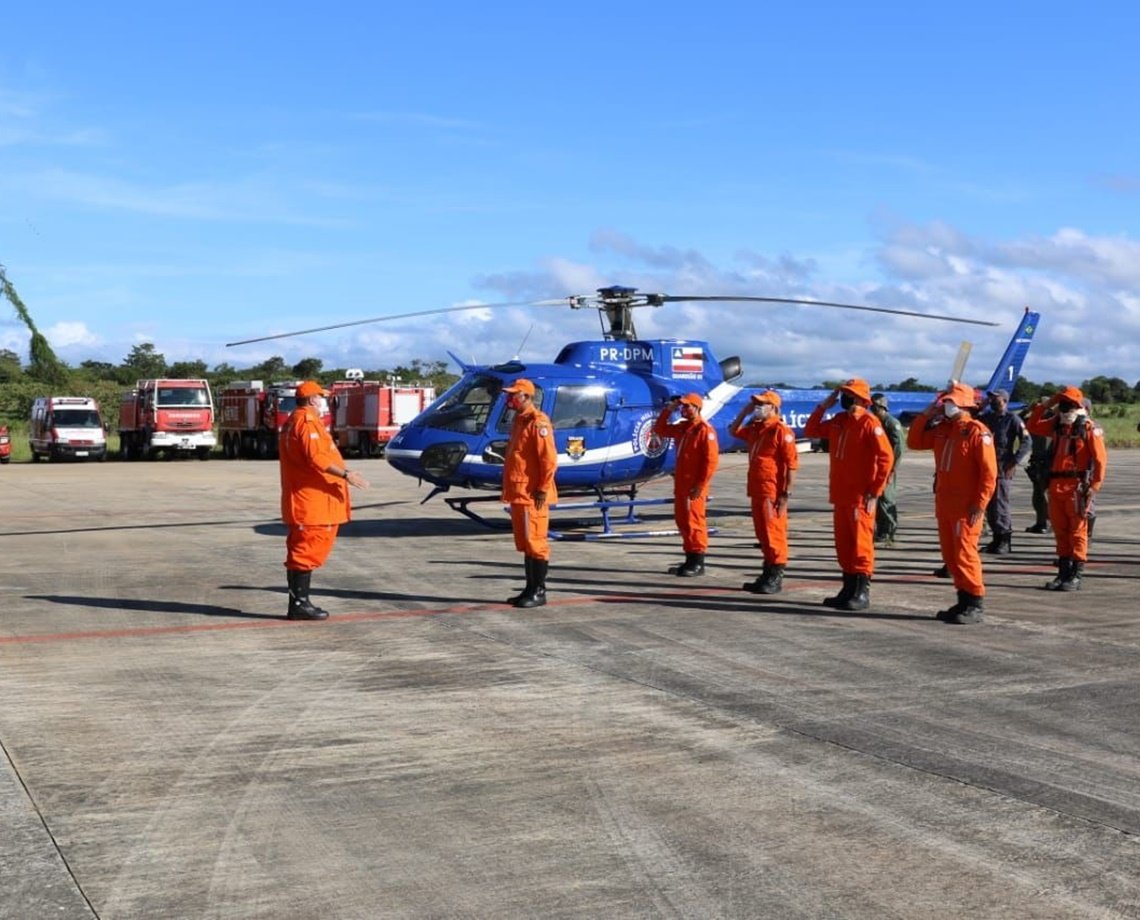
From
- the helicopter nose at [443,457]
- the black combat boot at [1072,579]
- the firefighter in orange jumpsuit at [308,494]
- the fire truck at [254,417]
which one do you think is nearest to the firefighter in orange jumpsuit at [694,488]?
the black combat boot at [1072,579]

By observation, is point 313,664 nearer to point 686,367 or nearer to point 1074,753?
point 1074,753

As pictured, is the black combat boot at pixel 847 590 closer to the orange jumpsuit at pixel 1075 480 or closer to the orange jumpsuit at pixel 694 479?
the orange jumpsuit at pixel 694 479

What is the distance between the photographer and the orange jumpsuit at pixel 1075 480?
37.6ft

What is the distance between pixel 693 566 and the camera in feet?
41.3

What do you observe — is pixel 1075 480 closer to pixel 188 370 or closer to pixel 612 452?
pixel 612 452

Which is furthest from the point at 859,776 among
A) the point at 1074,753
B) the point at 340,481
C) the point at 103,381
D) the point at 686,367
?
the point at 103,381

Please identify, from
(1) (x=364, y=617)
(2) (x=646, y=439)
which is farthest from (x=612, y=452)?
(1) (x=364, y=617)

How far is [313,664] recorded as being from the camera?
8258 millimetres

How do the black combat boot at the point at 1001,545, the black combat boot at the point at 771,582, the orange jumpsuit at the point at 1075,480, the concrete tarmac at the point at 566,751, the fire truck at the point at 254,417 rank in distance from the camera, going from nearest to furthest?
the concrete tarmac at the point at 566,751 → the black combat boot at the point at 771,582 → the orange jumpsuit at the point at 1075,480 → the black combat boot at the point at 1001,545 → the fire truck at the point at 254,417

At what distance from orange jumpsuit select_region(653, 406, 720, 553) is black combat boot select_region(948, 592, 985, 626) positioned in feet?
10.2

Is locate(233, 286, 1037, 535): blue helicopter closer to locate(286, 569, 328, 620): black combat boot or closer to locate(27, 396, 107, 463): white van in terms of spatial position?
locate(286, 569, 328, 620): black combat boot

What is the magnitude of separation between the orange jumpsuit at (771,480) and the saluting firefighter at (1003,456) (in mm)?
3697

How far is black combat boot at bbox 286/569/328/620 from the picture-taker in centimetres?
996

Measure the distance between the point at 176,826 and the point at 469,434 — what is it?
1036cm
